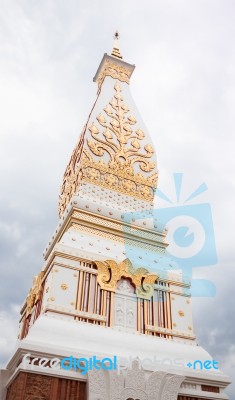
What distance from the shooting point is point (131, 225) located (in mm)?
10352

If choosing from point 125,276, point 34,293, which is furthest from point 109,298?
point 34,293

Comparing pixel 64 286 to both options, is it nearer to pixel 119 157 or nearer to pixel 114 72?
pixel 119 157

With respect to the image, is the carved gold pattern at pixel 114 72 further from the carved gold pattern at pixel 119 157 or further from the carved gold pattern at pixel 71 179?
the carved gold pattern at pixel 71 179

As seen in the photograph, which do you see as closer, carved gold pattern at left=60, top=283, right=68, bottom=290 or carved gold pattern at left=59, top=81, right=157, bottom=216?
carved gold pattern at left=60, top=283, right=68, bottom=290

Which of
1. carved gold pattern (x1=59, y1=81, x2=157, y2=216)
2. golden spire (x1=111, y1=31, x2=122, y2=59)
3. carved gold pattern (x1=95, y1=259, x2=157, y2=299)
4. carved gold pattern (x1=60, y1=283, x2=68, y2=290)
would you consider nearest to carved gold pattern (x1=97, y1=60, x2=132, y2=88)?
golden spire (x1=111, y1=31, x2=122, y2=59)

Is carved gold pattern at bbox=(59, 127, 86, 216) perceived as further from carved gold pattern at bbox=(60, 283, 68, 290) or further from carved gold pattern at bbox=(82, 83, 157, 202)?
carved gold pattern at bbox=(60, 283, 68, 290)

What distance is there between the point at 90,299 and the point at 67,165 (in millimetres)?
5497

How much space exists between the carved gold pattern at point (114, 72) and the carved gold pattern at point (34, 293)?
24.1ft

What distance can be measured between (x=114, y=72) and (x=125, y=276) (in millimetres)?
7909

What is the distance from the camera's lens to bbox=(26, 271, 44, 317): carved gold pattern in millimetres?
9291

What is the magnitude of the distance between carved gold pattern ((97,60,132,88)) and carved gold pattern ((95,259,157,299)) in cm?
732

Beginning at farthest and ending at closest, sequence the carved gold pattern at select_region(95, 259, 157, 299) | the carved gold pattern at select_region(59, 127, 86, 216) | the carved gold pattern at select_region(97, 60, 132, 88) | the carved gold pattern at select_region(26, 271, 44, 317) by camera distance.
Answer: the carved gold pattern at select_region(97, 60, 132, 88) < the carved gold pattern at select_region(59, 127, 86, 216) < the carved gold pattern at select_region(26, 271, 44, 317) < the carved gold pattern at select_region(95, 259, 157, 299)

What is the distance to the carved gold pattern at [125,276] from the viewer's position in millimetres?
8703

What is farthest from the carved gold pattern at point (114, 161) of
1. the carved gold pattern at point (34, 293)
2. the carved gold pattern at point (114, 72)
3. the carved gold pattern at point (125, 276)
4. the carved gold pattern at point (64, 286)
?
the carved gold pattern at point (64, 286)
